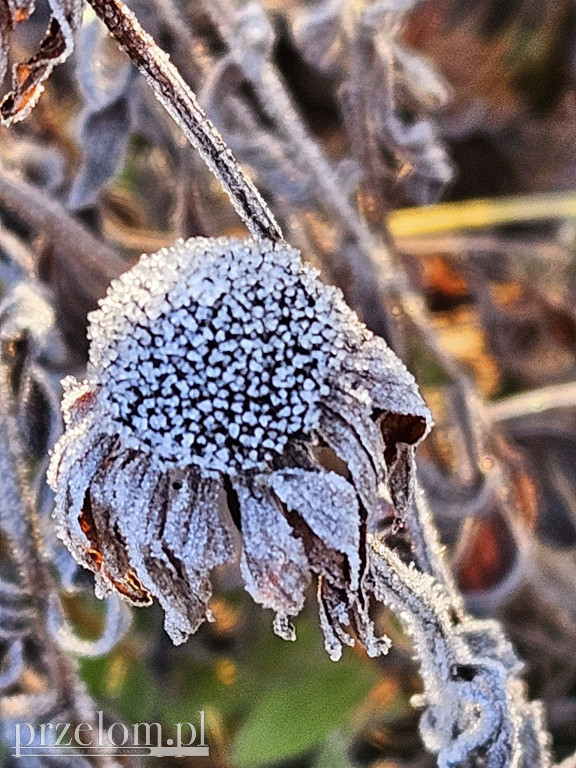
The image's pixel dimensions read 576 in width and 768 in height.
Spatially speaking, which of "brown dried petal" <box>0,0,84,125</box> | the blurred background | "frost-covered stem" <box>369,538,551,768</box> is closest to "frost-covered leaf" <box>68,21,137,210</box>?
the blurred background

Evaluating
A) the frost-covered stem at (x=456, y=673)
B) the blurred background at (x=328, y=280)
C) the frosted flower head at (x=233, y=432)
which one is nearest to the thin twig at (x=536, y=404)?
the blurred background at (x=328, y=280)

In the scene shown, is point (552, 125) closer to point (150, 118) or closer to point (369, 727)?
point (150, 118)

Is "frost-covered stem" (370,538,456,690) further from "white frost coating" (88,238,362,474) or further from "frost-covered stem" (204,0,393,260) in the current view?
"frost-covered stem" (204,0,393,260)

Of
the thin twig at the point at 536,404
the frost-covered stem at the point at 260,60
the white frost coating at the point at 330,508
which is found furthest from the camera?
the thin twig at the point at 536,404

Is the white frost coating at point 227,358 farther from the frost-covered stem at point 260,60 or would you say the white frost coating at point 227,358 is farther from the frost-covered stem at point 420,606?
Answer: the frost-covered stem at point 260,60

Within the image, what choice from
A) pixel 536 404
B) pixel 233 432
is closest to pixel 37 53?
pixel 233 432

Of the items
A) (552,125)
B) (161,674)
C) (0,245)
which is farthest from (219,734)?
(552,125)

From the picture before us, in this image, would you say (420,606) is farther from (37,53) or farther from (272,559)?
(37,53)
